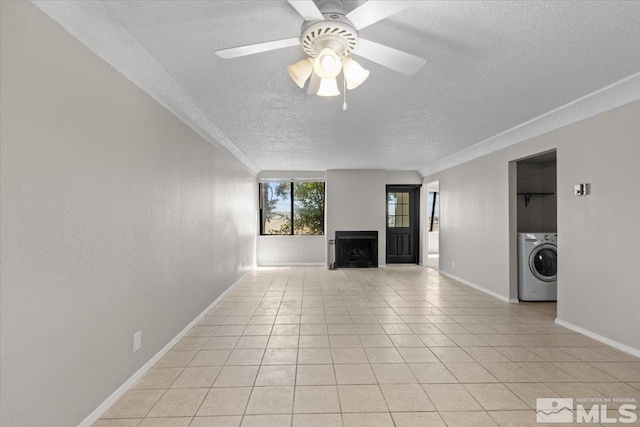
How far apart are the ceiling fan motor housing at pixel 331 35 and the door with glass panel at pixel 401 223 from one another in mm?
6788

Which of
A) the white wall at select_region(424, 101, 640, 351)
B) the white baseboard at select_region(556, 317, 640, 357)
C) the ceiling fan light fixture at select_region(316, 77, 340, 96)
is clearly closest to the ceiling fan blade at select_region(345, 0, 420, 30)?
the ceiling fan light fixture at select_region(316, 77, 340, 96)

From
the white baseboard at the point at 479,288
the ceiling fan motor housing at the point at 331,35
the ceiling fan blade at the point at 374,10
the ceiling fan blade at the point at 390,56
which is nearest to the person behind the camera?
the ceiling fan blade at the point at 374,10

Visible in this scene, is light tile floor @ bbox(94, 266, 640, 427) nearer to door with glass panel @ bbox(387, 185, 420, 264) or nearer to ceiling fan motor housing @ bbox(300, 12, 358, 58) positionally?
ceiling fan motor housing @ bbox(300, 12, 358, 58)

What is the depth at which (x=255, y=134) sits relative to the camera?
442 centimetres

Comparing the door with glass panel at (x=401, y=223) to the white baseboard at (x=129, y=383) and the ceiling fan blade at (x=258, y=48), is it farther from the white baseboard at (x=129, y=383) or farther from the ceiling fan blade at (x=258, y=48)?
the ceiling fan blade at (x=258, y=48)

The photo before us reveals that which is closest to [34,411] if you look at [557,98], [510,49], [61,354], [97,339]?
[61,354]

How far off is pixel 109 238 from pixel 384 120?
3.03 meters

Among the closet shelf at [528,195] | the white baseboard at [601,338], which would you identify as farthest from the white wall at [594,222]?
the closet shelf at [528,195]

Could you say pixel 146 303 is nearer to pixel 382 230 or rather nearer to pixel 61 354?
pixel 61 354

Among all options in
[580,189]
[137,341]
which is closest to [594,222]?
[580,189]

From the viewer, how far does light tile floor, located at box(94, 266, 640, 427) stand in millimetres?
1989

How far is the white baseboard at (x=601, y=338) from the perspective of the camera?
2.77 m

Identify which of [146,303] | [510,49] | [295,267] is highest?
[510,49]

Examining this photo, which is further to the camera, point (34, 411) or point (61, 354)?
point (61, 354)
